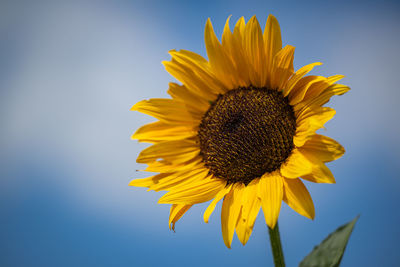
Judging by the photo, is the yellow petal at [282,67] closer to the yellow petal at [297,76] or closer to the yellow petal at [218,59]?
the yellow petal at [297,76]

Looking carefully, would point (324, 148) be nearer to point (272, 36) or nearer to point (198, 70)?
point (272, 36)

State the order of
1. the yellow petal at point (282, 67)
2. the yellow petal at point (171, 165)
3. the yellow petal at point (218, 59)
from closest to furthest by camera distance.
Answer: the yellow petal at point (282, 67), the yellow petal at point (218, 59), the yellow petal at point (171, 165)

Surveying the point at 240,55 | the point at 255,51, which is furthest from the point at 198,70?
the point at 255,51

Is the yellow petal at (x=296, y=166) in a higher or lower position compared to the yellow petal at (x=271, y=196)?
higher

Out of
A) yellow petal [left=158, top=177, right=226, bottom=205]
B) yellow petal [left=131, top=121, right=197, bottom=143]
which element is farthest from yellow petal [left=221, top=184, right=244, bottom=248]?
yellow petal [left=131, top=121, right=197, bottom=143]

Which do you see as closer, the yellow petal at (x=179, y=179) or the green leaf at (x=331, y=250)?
the green leaf at (x=331, y=250)

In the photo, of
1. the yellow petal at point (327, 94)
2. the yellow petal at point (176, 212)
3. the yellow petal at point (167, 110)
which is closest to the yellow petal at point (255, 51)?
the yellow petal at point (327, 94)

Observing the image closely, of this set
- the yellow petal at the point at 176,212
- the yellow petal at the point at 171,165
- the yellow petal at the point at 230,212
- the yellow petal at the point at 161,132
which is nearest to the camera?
the yellow petal at the point at 230,212

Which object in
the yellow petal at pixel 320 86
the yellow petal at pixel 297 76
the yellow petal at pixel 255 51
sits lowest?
the yellow petal at pixel 320 86
